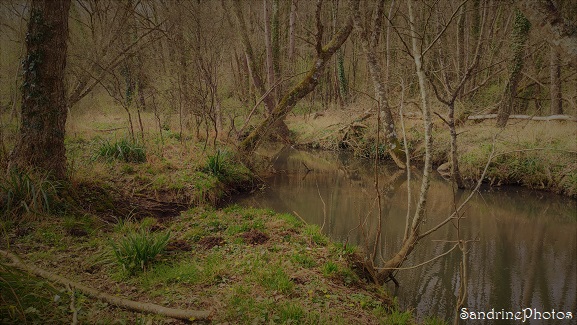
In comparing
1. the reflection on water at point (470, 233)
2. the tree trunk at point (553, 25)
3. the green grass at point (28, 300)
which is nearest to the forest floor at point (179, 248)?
the green grass at point (28, 300)

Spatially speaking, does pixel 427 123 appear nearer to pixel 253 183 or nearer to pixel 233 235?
pixel 233 235

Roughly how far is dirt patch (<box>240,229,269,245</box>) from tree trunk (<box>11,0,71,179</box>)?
125 inches

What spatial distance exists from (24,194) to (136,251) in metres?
2.21

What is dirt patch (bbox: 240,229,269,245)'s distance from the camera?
5.20 m

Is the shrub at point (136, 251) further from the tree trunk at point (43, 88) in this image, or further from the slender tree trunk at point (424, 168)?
the slender tree trunk at point (424, 168)

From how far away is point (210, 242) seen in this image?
5129mm

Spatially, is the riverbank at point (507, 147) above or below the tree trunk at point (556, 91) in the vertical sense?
below

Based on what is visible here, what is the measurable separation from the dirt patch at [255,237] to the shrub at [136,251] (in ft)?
4.48

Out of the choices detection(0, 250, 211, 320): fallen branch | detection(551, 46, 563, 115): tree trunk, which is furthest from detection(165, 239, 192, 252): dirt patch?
detection(551, 46, 563, 115): tree trunk

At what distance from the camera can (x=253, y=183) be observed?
32.6 feet

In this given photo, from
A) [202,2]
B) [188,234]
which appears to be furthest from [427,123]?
[202,2]

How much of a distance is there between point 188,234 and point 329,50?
695cm

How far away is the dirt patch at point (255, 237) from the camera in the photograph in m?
5.20

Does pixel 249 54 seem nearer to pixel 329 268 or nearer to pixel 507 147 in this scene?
pixel 507 147
